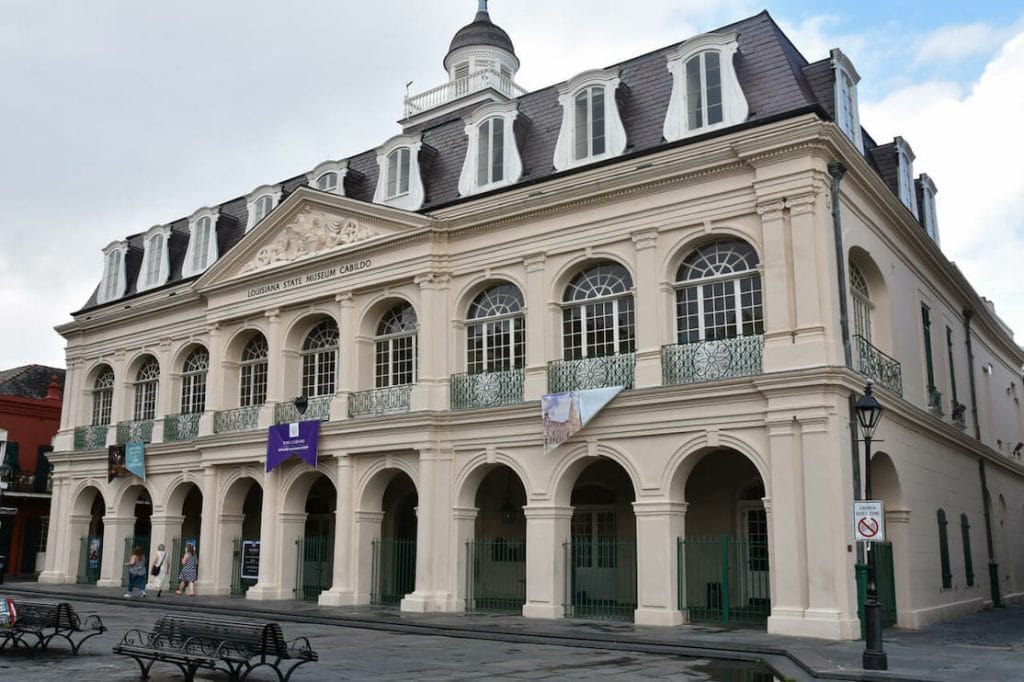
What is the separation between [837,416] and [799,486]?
1.36 metres

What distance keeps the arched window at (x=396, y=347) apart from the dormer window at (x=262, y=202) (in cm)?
613

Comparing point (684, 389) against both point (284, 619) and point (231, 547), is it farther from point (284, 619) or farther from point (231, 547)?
point (231, 547)

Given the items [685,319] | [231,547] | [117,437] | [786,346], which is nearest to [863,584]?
[786,346]

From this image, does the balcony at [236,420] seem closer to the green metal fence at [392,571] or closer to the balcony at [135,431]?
the balcony at [135,431]

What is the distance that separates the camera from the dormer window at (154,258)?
3084cm

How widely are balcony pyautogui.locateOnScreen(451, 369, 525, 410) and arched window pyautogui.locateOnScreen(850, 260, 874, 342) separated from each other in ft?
22.7

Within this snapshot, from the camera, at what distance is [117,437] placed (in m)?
30.7

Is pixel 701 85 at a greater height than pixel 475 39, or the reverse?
pixel 475 39

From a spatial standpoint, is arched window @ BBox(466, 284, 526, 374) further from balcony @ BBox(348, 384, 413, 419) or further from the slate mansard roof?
the slate mansard roof

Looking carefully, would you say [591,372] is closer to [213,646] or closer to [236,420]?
[213,646]

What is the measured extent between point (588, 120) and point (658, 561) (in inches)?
368

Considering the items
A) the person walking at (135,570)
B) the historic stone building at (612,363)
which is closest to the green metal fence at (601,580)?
the historic stone building at (612,363)

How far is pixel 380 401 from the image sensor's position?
23328mm

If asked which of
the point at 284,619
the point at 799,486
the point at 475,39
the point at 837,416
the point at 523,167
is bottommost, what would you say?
the point at 284,619
